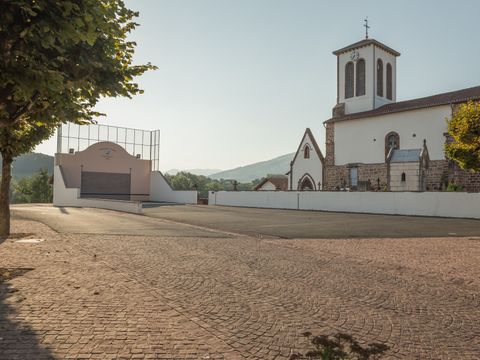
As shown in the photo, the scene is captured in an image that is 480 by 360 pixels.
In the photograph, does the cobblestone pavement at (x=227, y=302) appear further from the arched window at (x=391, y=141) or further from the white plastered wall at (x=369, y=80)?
the white plastered wall at (x=369, y=80)

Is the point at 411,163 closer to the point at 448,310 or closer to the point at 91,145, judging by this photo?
the point at 448,310

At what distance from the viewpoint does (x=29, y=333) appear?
156 inches

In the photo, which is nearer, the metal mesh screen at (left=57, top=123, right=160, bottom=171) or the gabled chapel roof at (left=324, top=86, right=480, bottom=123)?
the gabled chapel roof at (left=324, top=86, right=480, bottom=123)

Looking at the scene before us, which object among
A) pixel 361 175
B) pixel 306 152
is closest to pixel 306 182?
pixel 306 152

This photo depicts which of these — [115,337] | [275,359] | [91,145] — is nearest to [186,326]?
[115,337]

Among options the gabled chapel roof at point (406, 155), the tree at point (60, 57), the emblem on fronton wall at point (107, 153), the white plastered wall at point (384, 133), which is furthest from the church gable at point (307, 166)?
the tree at point (60, 57)

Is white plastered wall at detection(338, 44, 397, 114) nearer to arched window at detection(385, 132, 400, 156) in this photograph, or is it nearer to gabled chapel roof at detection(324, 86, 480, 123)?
gabled chapel roof at detection(324, 86, 480, 123)

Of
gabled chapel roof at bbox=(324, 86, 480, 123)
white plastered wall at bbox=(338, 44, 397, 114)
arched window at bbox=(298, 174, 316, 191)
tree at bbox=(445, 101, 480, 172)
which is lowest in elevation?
arched window at bbox=(298, 174, 316, 191)

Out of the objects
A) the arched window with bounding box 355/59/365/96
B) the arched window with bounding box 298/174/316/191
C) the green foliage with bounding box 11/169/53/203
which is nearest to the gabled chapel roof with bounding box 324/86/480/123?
the arched window with bounding box 355/59/365/96

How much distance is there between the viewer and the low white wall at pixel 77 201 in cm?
2629

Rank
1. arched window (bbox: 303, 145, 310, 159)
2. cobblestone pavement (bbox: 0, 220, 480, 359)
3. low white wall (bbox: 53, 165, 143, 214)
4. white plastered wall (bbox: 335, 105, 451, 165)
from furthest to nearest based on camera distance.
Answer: arched window (bbox: 303, 145, 310, 159), white plastered wall (bbox: 335, 105, 451, 165), low white wall (bbox: 53, 165, 143, 214), cobblestone pavement (bbox: 0, 220, 480, 359)

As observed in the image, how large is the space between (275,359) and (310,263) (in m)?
4.82

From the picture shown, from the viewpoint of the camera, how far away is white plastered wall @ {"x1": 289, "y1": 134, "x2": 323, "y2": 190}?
47.0 metres

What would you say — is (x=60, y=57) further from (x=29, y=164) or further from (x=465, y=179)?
(x=29, y=164)
